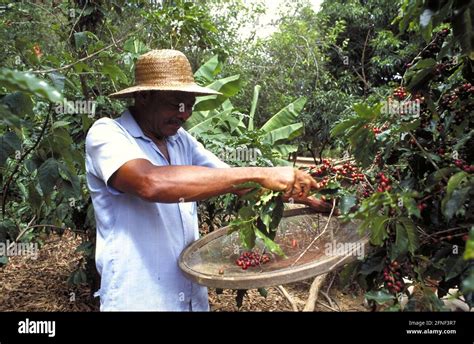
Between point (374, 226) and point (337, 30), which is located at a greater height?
point (337, 30)

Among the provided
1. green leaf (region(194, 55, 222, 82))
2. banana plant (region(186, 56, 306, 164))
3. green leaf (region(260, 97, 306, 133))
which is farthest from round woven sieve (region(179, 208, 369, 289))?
green leaf (region(260, 97, 306, 133))

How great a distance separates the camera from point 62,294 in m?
3.91

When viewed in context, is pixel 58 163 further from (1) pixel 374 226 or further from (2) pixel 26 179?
(2) pixel 26 179

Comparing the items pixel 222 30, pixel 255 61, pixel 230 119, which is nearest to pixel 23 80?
pixel 230 119

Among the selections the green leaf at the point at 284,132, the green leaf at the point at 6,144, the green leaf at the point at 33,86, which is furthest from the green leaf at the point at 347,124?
the green leaf at the point at 284,132

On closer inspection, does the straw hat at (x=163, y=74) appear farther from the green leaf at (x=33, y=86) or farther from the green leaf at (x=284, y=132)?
the green leaf at (x=284, y=132)

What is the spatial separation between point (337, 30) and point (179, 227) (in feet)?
22.2

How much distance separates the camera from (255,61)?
7910 mm

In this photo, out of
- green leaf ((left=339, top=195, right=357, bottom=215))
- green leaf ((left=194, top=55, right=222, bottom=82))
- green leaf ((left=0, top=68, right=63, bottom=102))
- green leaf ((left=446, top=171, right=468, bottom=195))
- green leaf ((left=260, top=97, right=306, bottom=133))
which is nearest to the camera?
green leaf ((left=0, top=68, right=63, bottom=102))

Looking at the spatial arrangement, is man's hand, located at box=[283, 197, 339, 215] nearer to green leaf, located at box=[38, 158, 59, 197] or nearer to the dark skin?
the dark skin

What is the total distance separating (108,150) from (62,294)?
2.93 m

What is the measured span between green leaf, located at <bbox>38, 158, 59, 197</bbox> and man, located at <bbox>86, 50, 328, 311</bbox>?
0.42 metres

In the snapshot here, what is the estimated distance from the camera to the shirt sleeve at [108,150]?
144 cm

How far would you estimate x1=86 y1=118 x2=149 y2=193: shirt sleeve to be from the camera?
1.44 meters
